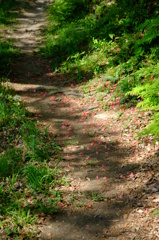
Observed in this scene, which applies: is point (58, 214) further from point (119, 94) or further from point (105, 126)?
point (119, 94)

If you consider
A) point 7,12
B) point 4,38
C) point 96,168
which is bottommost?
point 96,168

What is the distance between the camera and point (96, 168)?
5301mm

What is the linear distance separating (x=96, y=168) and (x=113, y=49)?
5.19m

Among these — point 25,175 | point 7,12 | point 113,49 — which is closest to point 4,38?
point 7,12

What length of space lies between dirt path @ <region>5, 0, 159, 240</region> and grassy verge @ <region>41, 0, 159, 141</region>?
2.53 ft

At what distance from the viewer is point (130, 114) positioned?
6.58 m

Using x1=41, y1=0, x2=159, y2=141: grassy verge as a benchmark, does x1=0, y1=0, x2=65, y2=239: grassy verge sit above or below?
below

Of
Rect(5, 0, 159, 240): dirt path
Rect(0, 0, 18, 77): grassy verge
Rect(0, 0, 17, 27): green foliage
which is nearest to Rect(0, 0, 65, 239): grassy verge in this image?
Rect(5, 0, 159, 240): dirt path

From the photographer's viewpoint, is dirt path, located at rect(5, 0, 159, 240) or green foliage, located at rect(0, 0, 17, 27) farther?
green foliage, located at rect(0, 0, 17, 27)

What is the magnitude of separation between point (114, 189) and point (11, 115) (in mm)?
3463

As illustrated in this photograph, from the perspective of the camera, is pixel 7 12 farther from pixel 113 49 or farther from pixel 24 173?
pixel 24 173

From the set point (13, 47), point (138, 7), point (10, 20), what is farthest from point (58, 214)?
point (10, 20)

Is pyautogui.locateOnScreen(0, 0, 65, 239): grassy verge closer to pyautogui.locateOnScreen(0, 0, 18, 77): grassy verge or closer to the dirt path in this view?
the dirt path

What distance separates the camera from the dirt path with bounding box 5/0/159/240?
4.00 meters
